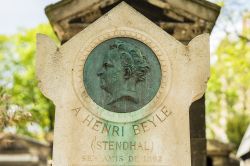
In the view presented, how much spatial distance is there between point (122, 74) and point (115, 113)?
451 mm

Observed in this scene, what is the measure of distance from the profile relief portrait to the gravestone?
11mm

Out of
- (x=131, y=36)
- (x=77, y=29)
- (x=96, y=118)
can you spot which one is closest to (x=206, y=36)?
(x=131, y=36)

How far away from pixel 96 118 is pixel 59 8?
441 cm

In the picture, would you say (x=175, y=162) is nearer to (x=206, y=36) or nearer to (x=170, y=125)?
(x=170, y=125)

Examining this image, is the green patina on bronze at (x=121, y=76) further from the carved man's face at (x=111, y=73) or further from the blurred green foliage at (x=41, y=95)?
the blurred green foliage at (x=41, y=95)

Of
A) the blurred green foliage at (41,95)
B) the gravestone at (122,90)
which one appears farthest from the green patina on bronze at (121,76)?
the blurred green foliage at (41,95)

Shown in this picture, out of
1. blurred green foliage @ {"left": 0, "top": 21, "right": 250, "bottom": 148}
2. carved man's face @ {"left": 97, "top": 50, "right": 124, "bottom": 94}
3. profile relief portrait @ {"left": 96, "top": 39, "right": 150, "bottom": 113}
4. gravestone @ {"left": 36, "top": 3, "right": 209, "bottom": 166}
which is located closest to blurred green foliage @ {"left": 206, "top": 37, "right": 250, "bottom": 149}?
blurred green foliage @ {"left": 0, "top": 21, "right": 250, "bottom": 148}

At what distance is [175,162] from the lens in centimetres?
493

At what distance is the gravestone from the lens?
498cm

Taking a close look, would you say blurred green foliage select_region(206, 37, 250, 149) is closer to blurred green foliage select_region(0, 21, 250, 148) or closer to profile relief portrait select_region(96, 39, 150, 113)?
blurred green foliage select_region(0, 21, 250, 148)

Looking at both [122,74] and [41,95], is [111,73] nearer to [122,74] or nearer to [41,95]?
[122,74]

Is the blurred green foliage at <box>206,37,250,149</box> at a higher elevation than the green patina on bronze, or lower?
higher

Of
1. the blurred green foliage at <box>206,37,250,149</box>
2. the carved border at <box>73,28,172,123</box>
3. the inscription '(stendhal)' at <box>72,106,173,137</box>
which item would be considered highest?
the blurred green foliage at <box>206,37,250,149</box>

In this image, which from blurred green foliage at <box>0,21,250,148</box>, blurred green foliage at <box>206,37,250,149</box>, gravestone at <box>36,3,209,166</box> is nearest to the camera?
gravestone at <box>36,3,209,166</box>
